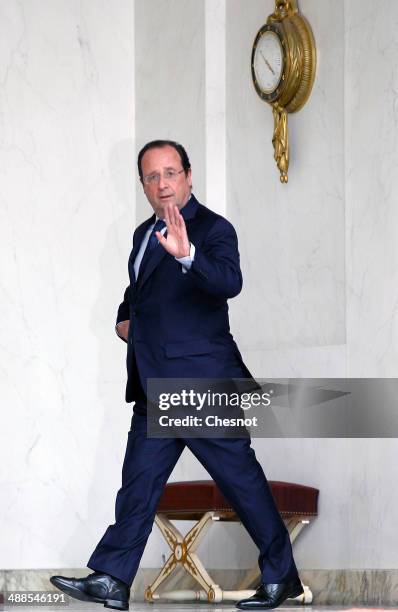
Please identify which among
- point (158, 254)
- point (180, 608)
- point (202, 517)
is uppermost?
point (158, 254)

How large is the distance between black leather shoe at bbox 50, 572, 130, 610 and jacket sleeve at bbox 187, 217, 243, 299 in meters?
1.27

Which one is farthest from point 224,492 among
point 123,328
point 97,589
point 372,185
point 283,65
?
point 283,65

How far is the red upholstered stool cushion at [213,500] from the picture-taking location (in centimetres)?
650

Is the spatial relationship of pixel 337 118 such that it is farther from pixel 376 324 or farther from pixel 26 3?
pixel 26 3

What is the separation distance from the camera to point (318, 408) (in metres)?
6.71

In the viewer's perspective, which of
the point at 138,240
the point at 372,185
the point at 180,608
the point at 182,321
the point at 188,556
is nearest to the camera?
the point at 182,321

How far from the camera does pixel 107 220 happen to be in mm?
8031

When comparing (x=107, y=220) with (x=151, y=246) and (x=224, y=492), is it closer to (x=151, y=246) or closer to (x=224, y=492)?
(x=151, y=246)

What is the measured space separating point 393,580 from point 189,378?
162 cm

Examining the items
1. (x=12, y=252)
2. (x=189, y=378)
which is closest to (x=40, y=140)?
(x=12, y=252)

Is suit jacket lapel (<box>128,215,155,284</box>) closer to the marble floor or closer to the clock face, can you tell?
the marble floor

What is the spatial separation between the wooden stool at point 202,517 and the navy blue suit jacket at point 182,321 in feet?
4.79

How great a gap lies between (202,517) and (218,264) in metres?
2.38

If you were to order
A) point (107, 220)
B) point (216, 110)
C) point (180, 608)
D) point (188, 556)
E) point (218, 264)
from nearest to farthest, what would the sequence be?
point (218, 264)
point (180, 608)
point (188, 556)
point (216, 110)
point (107, 220)
